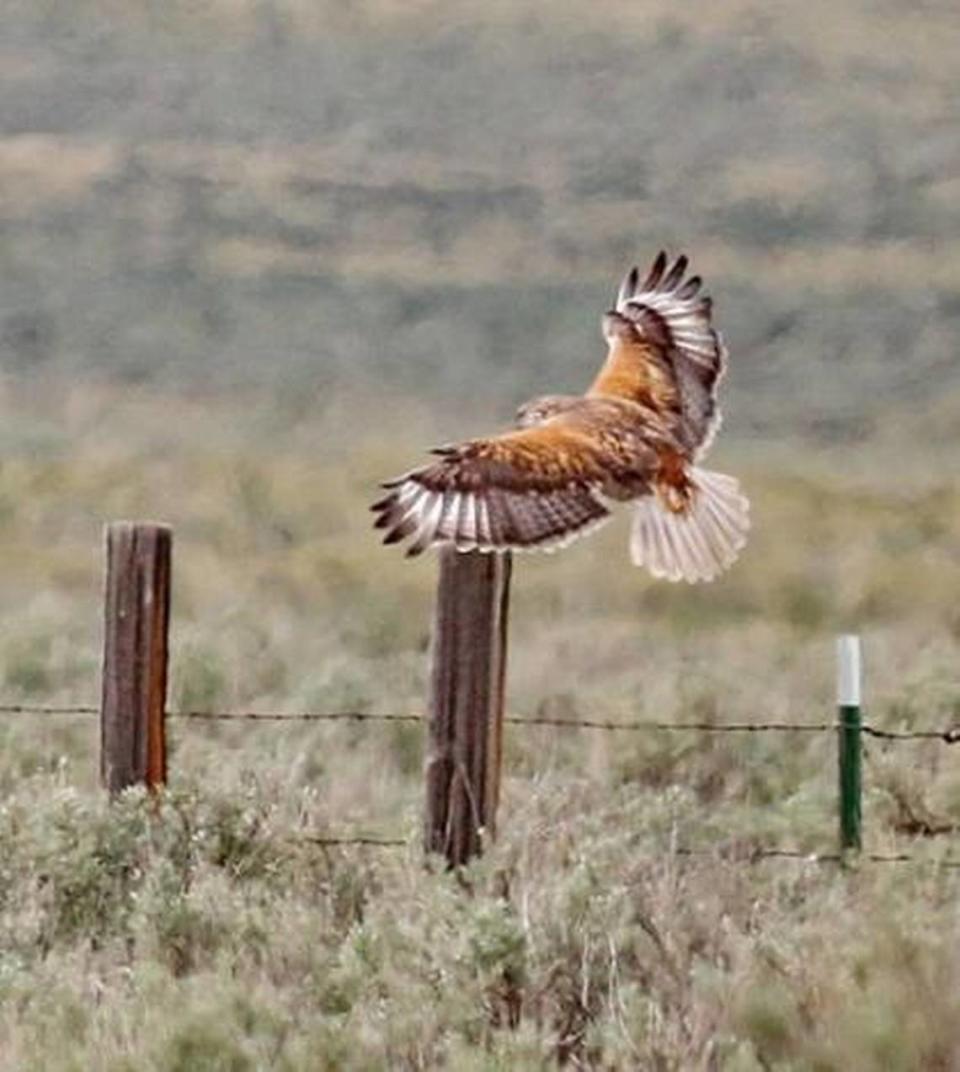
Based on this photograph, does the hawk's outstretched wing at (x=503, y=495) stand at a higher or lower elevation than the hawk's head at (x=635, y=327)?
lower

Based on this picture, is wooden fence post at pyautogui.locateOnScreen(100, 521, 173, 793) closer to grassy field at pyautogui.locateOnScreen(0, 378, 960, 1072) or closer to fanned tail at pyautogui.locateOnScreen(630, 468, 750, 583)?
grassy field at pyautogui.locateOnScreen(0, 378, 960, 1072)

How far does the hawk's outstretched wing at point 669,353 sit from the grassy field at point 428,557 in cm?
99

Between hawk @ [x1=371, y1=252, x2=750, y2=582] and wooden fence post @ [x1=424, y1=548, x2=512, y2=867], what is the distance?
692 mm

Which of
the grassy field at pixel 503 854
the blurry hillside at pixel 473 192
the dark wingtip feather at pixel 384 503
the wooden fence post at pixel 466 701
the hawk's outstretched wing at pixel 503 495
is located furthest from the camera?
the blurry hillside at pixel 473 192

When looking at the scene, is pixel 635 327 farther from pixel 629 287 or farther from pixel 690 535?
pixel 690 535

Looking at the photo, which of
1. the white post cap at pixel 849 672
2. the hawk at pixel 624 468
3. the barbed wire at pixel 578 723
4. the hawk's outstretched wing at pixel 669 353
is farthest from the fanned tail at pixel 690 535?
the white post cap at pixel 849 672

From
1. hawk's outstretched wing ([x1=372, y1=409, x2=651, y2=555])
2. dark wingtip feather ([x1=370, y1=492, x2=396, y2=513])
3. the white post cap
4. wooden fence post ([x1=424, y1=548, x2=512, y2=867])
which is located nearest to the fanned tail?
hawk's outstretched wing ([x1=372, y1=409, x2=651, y2=555])

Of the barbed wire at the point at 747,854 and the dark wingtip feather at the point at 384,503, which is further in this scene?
the barbed wire at the point at 747,854

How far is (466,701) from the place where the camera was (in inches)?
408

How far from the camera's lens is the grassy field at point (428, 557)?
908 cm

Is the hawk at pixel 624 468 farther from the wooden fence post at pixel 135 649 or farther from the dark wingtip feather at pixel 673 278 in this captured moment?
the wooden fence post at pixel 135 649

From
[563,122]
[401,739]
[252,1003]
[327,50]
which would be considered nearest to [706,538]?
[252,1003]

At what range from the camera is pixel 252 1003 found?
8.82 m

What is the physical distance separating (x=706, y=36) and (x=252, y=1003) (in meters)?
28.2
